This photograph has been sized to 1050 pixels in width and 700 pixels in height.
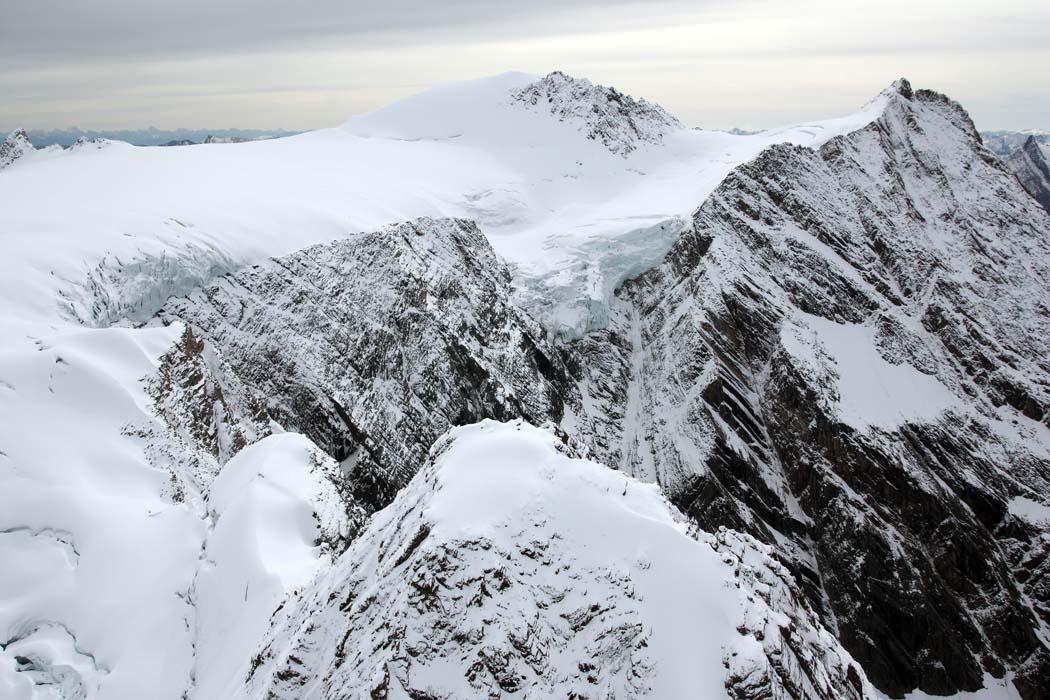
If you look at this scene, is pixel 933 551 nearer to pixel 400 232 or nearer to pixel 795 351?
pixel 795 351

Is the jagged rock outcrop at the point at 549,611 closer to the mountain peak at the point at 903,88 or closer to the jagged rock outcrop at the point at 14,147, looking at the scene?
the jagged rock outcrop at the point at 14,147

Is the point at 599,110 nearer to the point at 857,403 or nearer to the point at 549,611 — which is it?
the point at 857,403

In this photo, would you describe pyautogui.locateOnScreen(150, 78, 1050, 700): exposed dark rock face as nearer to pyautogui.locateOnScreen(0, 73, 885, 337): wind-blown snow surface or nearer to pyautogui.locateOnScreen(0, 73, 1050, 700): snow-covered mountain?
pyautogui.locateOnScreen(0, 73, 1050, 700): snow-covered mountain

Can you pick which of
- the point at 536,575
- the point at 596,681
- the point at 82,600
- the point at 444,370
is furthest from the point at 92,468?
the point at 444,370

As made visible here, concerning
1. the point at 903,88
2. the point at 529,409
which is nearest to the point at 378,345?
the point at 529,409

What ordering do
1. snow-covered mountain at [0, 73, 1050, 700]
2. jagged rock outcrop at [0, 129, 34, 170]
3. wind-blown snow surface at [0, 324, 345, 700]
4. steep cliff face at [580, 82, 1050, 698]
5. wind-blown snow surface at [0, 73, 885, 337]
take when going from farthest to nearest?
jagged rock outcrop at [0, 129, 34, 170] < steep cliff face at [580, 82, 1050, 698] < wind-blown snow surface at [0, 73, 885, 337] < wind-blown snow surface at [0, 324, 345, 700] < snow-covered mountain at [0, 73, 1050, 700]

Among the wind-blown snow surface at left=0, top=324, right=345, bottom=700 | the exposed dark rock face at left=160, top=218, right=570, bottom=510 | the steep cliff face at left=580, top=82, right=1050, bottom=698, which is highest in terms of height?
the wind-blown snow surface at left=0, top=324, right=345, bottom=700

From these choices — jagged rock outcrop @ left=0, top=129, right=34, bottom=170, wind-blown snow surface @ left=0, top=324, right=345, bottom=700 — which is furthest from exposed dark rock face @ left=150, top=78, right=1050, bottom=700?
jagged rock outcrop @ left=0, top=129, right=34, bottom=170
